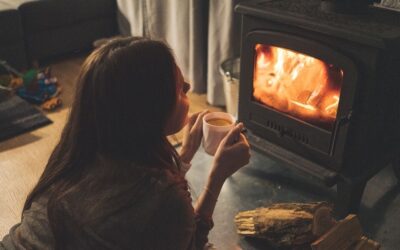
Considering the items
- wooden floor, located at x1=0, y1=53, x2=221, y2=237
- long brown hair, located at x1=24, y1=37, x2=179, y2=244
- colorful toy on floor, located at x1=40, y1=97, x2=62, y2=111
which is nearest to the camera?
long brown hair, located at x1=24, y1=37, x2=179, y2=244

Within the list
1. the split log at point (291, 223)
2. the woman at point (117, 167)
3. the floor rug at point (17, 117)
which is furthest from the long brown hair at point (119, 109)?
the floor rug at point (17, 117)

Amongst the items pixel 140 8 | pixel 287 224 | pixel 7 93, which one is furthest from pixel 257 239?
pixel 140 8

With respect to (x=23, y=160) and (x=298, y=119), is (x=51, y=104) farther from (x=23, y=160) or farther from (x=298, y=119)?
(x=298, y=119)

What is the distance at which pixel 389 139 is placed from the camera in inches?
61.3

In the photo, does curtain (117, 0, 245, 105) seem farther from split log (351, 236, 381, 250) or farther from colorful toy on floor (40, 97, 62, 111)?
split log (351, 236, 381, 250)

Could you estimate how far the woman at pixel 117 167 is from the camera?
82cm

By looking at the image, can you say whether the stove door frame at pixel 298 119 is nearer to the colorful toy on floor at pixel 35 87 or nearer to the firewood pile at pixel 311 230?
the firewood pile at pixel 311 230

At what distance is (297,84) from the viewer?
5.06 feet

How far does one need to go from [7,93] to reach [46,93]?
0.27 m

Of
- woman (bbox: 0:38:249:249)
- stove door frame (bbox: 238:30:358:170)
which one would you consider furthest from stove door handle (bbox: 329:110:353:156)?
woman (bbox: 0:38:249:249)

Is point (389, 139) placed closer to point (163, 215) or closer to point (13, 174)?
point (163, 215)

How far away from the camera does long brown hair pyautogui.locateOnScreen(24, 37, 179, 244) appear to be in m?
0.81

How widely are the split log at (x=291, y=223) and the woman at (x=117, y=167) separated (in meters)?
0.50

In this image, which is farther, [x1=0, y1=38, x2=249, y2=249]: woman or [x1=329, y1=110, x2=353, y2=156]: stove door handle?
[x1=329, y1=110, x2=353, y2=156]: stove door handle
